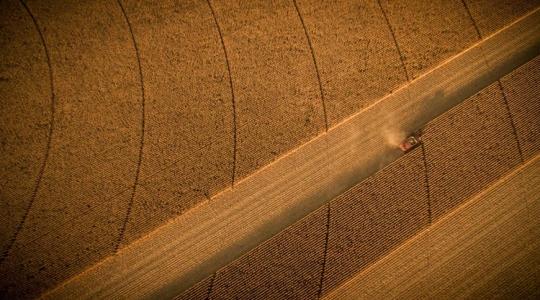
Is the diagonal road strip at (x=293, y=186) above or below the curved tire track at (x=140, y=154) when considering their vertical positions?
below

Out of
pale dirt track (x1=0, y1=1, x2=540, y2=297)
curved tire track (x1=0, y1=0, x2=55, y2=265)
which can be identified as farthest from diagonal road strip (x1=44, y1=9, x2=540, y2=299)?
curved tire track (x1=0, y1=0, x2=55, y2=265)

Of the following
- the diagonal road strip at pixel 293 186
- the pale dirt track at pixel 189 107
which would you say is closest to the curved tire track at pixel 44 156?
the pale dirt track at pixel 189 107

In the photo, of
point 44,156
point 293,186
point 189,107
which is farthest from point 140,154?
point 293,186

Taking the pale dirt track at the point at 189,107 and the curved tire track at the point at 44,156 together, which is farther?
the pale dirt track at the point at 189,107

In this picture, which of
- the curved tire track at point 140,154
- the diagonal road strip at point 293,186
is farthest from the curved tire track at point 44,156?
the curved tire track at point 140,154

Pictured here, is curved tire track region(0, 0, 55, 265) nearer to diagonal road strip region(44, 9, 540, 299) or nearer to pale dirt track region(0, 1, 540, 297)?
pale dirt track region(0, 1, 540, 297)

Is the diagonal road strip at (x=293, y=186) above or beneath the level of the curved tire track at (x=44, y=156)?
beneath

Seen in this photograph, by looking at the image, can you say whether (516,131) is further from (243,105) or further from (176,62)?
(176,62)

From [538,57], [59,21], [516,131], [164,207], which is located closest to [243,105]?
[164,207]

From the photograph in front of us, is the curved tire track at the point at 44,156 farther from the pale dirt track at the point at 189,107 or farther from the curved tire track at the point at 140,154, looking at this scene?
the curved tire track at the point at 140,154
